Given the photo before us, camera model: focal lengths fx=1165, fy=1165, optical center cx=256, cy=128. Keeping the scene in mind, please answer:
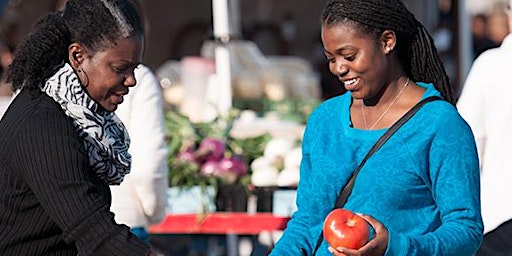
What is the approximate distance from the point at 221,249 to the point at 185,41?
22.4ft

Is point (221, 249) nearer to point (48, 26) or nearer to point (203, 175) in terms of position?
point (203, 175)

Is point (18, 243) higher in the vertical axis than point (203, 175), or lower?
higher

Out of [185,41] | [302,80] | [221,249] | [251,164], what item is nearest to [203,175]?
[251,164]

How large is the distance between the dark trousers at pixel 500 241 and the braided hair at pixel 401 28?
57.3 inches

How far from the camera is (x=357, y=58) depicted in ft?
9.55

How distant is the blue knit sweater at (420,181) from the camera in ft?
9.24

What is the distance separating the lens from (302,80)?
822cm

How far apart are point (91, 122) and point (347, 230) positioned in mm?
664

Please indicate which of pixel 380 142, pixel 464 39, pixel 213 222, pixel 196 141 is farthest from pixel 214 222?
pixel 464 39

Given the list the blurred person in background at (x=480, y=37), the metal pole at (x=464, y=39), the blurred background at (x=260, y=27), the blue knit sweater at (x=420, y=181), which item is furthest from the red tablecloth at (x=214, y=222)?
the blurred person in background at (x=480, y=37)

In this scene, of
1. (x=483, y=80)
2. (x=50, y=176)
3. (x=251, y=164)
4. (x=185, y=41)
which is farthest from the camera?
(x=185, y=41)

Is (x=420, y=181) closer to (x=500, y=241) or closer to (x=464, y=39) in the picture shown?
(x=500, y=241)

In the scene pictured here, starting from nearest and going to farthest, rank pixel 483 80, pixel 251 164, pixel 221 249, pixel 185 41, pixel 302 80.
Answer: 1. pixel 483 80
2. pixel 251 164
3. pixel 221 249
4. pixel 302 80
5. pixel 185 41

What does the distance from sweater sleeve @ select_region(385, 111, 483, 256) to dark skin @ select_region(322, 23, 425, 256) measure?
17 centimetres
